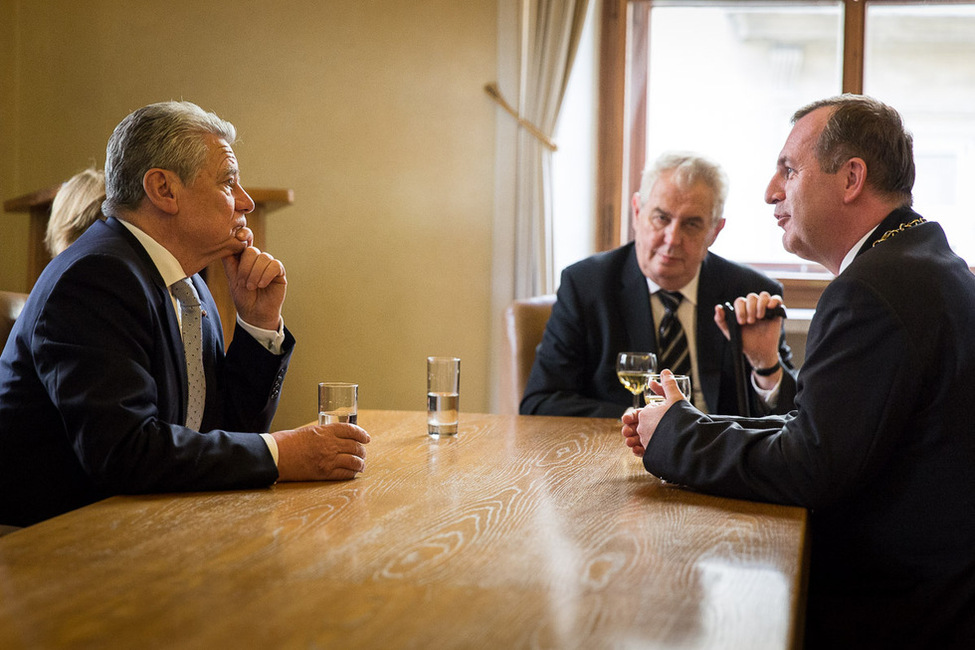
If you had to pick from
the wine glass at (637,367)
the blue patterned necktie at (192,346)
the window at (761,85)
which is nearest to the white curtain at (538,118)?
the window at (761,85)

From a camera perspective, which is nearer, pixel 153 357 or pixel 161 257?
pixel 153 357

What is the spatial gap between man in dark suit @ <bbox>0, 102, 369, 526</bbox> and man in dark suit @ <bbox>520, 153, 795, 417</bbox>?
964 mm

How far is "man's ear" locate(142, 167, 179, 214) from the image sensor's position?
70.8 inches

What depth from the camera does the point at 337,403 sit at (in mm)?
1685

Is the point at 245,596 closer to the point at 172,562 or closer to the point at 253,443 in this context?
the point at 172,562

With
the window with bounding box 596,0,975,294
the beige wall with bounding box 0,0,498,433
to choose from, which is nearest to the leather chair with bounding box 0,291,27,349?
the beige wall with bounding box 0,0,498,433

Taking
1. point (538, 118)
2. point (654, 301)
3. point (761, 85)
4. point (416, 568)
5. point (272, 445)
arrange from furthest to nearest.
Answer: point (761, 85)
point (538, 118)
point (654, 301)
point (272, 445)
point (416, 568)

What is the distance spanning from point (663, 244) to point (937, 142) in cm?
193

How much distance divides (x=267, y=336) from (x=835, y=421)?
118cm

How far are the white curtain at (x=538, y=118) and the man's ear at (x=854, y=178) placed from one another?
7.55 feet

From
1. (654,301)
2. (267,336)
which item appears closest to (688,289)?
(654,301)

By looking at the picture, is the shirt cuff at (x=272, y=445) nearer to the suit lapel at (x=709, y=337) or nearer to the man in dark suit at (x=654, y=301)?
the man in dark suit at (x=654, y=301)

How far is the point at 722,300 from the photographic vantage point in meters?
2.85

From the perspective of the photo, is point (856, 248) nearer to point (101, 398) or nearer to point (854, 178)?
point (854, 178)
